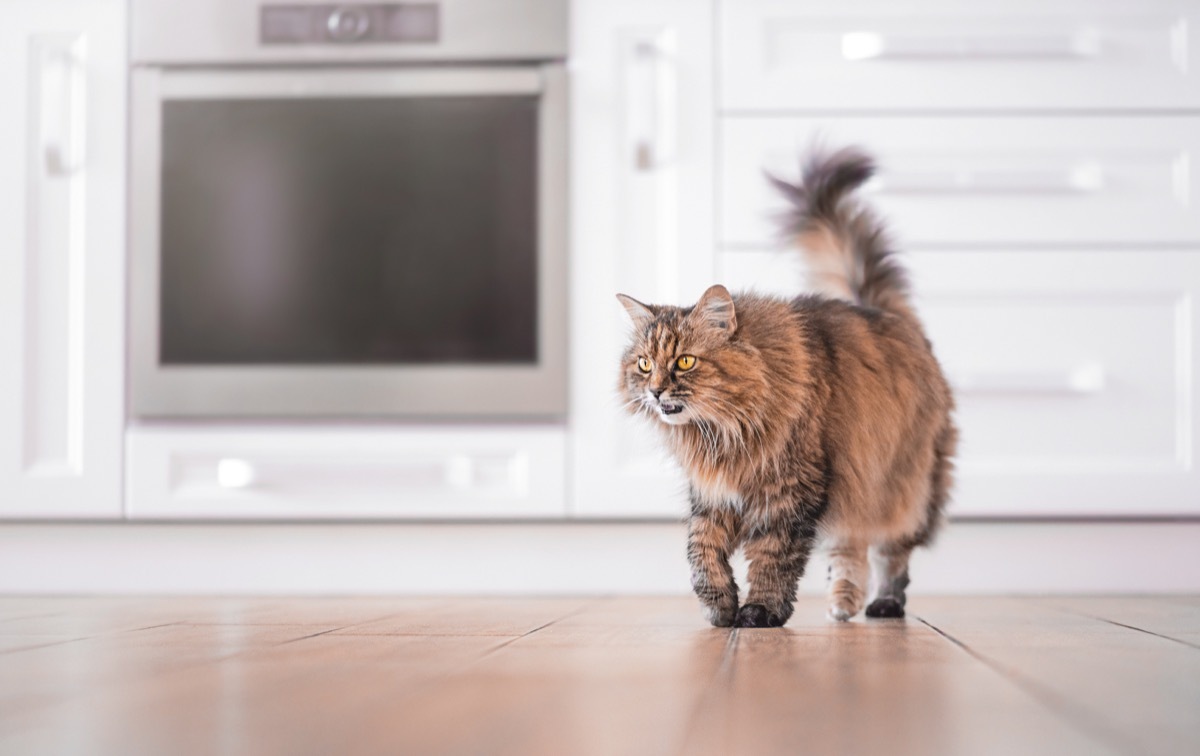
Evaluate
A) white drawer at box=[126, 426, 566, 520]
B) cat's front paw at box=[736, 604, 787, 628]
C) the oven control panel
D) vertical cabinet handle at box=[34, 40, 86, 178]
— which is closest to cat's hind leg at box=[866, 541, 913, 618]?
cat's front paw at box=[736, 604, 787, 628]

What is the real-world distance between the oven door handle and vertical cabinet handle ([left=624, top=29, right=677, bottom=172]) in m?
0.17

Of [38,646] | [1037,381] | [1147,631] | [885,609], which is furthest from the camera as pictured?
[1037,381]

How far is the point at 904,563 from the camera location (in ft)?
5.45

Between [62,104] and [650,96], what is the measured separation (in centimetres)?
111

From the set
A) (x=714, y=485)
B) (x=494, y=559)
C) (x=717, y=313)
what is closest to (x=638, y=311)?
(x=717, y=313)

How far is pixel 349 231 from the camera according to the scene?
7.27 ft

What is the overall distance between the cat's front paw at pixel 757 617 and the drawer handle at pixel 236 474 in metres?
1.08

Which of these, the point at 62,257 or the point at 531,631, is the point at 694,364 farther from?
the point at 62,257

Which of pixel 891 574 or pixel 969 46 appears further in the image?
pixel 969 46

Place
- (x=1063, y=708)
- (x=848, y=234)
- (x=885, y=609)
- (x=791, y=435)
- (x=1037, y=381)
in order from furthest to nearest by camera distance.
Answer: (x=1037, y=381)
(x=848, y=234)
(x=885, y=609)
(x=791, y=435)
(x=1063, y=708)

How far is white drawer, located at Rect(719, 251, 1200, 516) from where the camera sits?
2.15 m

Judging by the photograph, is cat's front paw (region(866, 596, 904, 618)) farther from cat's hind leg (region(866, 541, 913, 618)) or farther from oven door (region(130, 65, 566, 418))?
oven door (region(130, 65, 566, 418))

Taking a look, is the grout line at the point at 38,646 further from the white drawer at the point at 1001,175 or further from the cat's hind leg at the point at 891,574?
the white drawer at the point at 1001,175

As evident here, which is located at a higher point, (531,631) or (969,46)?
(969,46)
